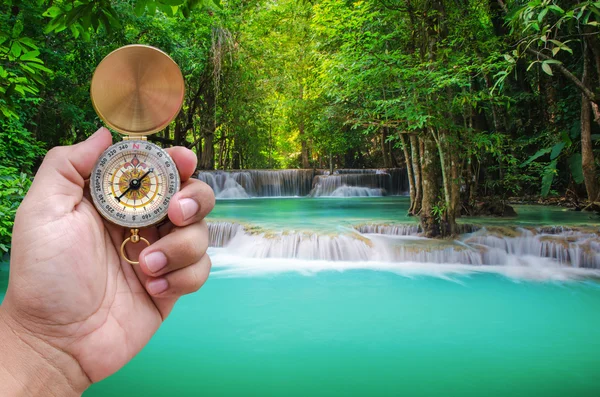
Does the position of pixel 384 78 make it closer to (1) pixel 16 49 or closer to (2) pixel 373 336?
(2) pixel 373 336

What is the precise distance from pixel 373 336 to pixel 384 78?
512cm

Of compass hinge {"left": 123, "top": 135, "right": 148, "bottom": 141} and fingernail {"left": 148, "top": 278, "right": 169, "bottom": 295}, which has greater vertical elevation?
compass hinge {"left": 123, "top": 135, "right": 148, "bottom": 141}

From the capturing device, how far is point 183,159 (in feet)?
6.10

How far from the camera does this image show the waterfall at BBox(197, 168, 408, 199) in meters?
21.4

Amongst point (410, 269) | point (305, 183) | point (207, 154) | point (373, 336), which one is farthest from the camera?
point (207, 154)

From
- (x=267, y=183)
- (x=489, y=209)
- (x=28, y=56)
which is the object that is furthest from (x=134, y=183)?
(x=267, y=183)

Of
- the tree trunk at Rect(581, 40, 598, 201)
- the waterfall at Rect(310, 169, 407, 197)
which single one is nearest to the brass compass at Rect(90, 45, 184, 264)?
the tree trunk at Rect(581, 40, 598, 201)

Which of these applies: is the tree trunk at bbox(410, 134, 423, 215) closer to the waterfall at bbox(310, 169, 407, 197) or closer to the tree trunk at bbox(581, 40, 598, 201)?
the tree trunk at bbox(581, 40, 598, 201)

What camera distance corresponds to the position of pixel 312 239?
32.4 feet

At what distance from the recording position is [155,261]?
1699 mm

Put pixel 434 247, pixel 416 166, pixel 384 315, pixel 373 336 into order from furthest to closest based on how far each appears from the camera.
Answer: pixel 416 166 < pixel 434 247 < pixel 384 315 < pixel 373 336

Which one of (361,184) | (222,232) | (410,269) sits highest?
(361,184)

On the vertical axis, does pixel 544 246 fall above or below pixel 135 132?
below

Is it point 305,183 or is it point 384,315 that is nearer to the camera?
point 384,315
